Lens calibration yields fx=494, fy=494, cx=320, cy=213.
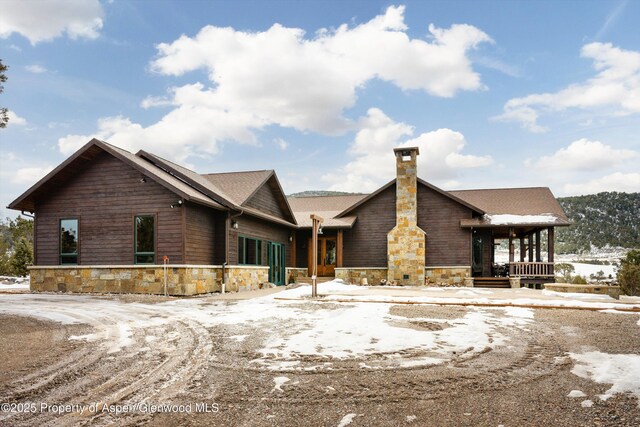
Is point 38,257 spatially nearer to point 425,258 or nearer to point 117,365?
point 117,365

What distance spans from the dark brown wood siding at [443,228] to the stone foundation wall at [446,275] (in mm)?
259

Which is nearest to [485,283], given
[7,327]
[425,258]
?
[425,258]

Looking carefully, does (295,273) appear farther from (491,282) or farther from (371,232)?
(491,282)

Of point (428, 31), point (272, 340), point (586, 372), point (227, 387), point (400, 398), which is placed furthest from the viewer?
point (428, 31)

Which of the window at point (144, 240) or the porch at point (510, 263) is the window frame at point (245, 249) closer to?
the window at point (144, 240)

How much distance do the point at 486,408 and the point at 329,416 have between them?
4.50 feet

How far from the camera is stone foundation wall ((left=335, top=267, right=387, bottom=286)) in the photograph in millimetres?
25000

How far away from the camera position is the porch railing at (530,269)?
23562mm

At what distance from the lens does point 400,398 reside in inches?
178

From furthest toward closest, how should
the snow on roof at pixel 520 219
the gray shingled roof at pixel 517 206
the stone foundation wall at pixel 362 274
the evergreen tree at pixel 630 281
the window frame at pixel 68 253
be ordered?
the stone foundation wall at pixel 362 274
the gray shingled roof at pixel 517 206
the snow on roof at pixel 520 219
the evergreen tree at pixel 630 281
the window frame at pixel 68 253

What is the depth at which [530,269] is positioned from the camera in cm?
2377

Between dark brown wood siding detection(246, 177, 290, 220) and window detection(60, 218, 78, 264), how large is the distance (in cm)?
631

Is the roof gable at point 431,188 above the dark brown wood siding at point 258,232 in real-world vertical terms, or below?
above

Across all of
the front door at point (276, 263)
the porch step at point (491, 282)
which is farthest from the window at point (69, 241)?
the porch step at point (491, 282)
